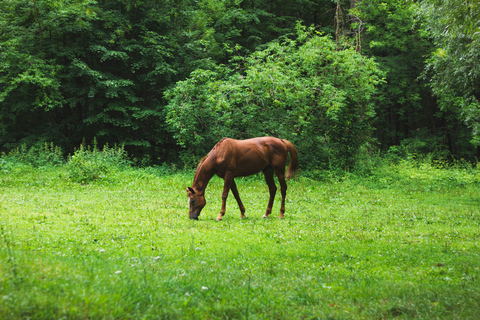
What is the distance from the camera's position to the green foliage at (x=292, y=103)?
20562 mm

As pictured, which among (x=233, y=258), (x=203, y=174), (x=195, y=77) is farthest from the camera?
(x=195, y=77)

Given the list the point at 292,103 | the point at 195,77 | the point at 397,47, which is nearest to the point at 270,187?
the point at 292,103

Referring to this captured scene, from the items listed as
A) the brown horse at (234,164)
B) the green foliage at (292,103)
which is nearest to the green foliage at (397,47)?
the green foliage at (292,103)

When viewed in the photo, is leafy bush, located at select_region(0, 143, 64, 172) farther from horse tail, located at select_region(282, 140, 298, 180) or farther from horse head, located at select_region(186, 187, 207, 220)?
horse tail, located at select_region(282, 140, 298, 180)

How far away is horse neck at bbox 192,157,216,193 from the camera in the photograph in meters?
11.5

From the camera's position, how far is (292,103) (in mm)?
20531

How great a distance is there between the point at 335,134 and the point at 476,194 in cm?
791

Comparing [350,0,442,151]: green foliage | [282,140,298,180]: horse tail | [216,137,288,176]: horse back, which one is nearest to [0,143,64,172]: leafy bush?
[216,137,288,176]: horse back

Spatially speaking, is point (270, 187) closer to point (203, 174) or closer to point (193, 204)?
point (203, 174)

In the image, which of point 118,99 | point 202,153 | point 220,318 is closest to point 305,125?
point 202,153

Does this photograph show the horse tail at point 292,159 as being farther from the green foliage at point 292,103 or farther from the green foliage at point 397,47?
the green foliage at point 397,47

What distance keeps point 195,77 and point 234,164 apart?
1198cm

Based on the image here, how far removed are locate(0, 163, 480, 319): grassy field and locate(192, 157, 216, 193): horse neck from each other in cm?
104

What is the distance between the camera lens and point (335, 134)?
75.3ft
